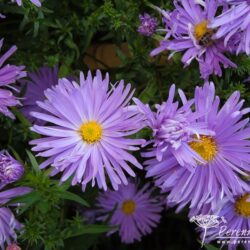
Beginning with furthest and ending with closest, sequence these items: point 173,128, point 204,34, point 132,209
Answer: point 132,209, point 204,34, point 173,128

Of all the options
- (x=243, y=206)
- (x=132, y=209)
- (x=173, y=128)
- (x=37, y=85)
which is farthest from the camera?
(x=132, y=209)

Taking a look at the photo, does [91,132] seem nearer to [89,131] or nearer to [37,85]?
[89,131]

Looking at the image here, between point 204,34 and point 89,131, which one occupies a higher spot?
point 204,34

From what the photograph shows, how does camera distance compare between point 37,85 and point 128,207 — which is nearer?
point 37,85

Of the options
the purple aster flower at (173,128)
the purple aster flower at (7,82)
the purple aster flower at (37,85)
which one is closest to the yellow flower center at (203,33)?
the purple aster flower at (173,128)

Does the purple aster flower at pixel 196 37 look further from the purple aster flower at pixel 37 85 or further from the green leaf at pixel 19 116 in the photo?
the purple aster flower at pixel 37 85

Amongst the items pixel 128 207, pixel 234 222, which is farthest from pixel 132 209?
pixel 234 222

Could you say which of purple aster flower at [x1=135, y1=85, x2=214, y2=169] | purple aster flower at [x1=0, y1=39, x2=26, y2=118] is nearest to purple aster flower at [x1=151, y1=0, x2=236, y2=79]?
purple aster flower at [x1=135, y1=85, x2=214, y2=169]
